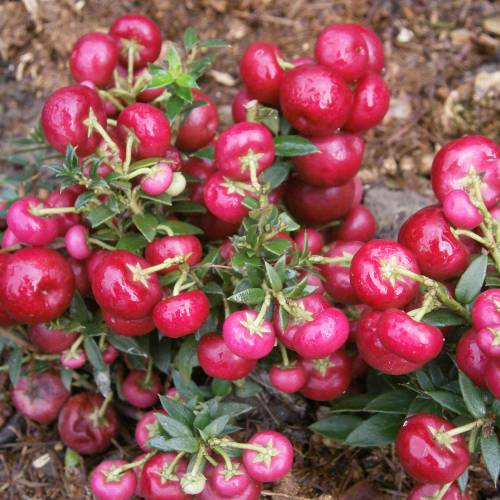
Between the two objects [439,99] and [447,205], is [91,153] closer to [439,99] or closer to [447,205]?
[447,205]

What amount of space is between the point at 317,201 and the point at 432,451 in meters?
1.28

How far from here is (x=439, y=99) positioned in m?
3.92

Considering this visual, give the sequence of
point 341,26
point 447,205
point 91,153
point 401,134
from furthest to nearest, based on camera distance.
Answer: point 401,134 → point 341,26 → point 91,153 → point 447,205

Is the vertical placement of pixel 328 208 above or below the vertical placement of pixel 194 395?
above

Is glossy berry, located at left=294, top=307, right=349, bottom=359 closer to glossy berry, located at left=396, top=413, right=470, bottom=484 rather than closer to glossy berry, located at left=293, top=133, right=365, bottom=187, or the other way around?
glossy berry, located at left=396, top=413, right=470, bottom=484

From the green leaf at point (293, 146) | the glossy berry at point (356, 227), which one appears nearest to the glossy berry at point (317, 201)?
the glossy berry at point (356, 227)

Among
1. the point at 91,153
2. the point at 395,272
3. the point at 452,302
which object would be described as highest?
the point at 91,153

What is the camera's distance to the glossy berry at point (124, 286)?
2275 millimetres

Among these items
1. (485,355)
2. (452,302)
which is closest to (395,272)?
(452,302)

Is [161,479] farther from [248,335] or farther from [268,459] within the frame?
[248,335]

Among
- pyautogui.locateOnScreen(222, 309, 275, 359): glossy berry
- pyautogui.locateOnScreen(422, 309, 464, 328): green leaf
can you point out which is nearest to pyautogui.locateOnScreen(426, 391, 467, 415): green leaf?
pyautogui.locateOnScreen(422, 309, 464, 328): green leaf

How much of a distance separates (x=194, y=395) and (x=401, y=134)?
212 centimetres

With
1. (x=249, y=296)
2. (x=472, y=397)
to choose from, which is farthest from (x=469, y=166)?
(x=249, y=296)

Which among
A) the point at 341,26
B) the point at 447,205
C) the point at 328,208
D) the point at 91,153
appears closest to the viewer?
the point at 447,205
